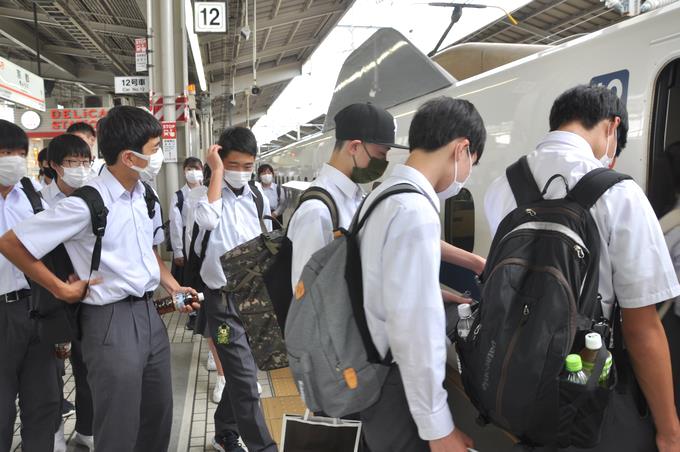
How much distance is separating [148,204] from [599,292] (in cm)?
191

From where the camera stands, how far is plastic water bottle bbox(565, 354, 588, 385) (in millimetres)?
1377

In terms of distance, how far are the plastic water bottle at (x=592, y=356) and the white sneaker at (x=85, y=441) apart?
2.96 m

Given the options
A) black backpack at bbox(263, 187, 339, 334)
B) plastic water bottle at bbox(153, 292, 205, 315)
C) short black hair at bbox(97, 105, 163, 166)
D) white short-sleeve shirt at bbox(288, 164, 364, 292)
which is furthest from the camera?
plastic water bottle at bbox(153, 292, 205, 315)

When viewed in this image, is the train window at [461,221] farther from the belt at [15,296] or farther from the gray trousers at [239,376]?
the belt at [15,296]

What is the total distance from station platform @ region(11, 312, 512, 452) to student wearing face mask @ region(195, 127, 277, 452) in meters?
0.30

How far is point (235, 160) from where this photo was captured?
3.18 m

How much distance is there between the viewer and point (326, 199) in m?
1.96

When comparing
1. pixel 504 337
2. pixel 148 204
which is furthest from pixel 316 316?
pixel 148 204

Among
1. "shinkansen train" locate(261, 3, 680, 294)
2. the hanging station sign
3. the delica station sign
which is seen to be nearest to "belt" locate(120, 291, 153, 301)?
"shinkansen train" locate(261, 3, 680, 294)

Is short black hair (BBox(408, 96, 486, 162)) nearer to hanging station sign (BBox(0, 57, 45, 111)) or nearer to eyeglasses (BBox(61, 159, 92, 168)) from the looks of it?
eyeglasses (BBox(61, 159, 92, 168))

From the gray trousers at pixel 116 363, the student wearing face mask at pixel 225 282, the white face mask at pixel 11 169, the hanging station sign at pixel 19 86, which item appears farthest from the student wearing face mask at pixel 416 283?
the hanging station sign at pixel 19 86

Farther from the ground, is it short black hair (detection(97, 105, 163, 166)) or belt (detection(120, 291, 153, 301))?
short black hair (detection(97, 105, 163, 166))

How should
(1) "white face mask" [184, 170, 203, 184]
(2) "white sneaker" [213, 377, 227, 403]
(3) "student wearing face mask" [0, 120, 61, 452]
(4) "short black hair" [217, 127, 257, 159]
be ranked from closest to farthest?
(3) "student wearing face mask" [0, 120, 61, 452], (4) "short black hair" [217, 127, 257, 159], (2) "white sneaker" [213, 377, 227, 403], (1) "white face mask" [184, 170, 203, 184]

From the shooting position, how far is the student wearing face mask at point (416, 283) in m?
1.36
